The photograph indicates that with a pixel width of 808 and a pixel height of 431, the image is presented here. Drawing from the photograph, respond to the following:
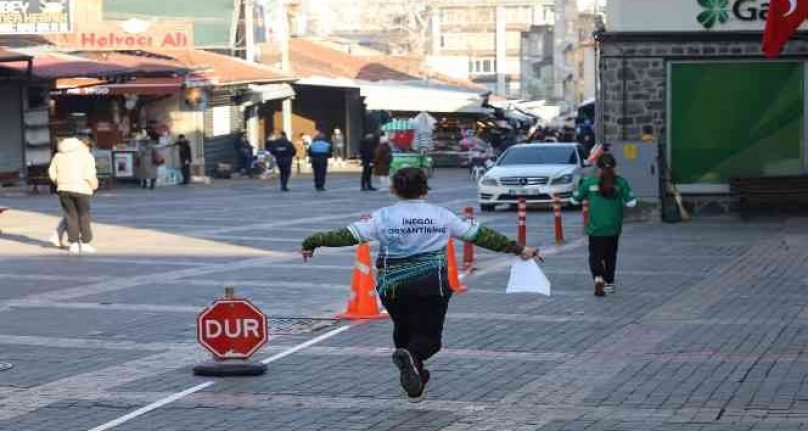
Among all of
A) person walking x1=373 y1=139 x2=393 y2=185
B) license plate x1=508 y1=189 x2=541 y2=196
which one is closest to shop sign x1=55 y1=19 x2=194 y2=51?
person walking x1=373 y1=139 x2=393 y2=185

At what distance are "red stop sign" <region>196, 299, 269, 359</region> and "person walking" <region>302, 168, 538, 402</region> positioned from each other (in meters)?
1.56

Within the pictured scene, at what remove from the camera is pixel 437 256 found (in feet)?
33.6

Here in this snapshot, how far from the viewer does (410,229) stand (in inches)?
401

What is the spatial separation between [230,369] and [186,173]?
108 ft

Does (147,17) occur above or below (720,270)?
above

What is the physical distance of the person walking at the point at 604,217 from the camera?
53.2ft

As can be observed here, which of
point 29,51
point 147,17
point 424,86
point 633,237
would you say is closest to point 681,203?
point 633,237

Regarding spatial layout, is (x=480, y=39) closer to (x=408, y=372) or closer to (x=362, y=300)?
(x=362, y=300)

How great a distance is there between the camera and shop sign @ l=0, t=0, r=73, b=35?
40938mm

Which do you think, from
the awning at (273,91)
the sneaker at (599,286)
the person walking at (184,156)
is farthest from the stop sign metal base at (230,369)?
the awning at (273,91)

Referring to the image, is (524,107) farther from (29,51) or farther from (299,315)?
(299,315)

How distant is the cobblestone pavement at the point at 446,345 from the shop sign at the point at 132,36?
2157cm

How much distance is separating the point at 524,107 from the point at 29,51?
3560 centimetres

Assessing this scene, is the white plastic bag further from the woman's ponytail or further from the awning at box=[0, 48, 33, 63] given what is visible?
the awning at box=[0, 48, 33, 63]
